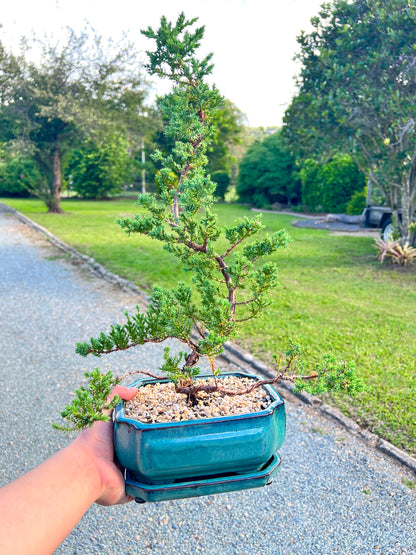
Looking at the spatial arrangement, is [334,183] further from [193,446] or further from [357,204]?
[193,446]

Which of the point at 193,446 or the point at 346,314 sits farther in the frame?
the point at 346,314

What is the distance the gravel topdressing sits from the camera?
181 cm

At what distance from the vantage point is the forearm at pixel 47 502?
1.34m

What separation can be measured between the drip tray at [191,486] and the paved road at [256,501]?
0.92ft

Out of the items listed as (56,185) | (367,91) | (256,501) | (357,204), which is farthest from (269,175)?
(256,501)

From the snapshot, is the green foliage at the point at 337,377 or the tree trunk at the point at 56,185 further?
the tree trunk at the point at 56,185

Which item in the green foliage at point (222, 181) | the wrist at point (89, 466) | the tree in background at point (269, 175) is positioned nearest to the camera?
the wrist at point (89, 466)

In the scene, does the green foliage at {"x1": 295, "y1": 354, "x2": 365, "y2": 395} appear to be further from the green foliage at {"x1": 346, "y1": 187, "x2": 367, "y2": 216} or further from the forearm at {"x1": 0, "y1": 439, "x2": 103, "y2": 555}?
the green foliage at {"x1": 346, "y1": 187, "x2": 367, "y2": 216}

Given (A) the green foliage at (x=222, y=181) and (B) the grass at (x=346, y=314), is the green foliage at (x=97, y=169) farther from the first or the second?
(B) the grass at (x=346, y=314)

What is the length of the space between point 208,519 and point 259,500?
0.36m

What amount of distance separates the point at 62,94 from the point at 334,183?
42.5 ft

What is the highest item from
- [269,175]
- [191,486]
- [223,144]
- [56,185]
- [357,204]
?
[223,144]

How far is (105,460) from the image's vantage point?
1.69 meters

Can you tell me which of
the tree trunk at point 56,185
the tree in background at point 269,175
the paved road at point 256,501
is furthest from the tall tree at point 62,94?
the paved road at point 256,501
